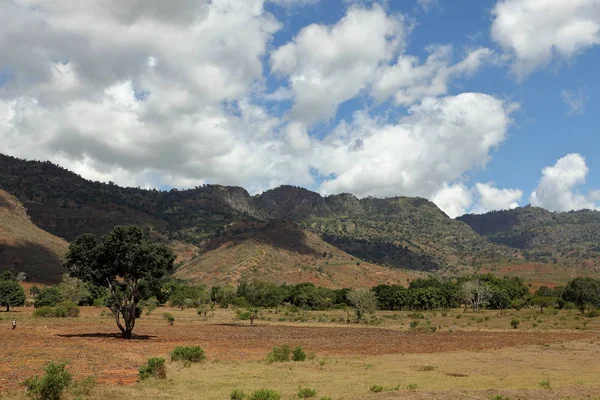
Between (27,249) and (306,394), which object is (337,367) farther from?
(27,249)

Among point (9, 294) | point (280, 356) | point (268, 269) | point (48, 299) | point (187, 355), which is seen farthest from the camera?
point (268, 269)

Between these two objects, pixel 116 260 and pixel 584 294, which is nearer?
pixel 116 260

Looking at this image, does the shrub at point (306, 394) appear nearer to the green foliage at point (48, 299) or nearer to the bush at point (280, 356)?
the bush at point (280, 356)

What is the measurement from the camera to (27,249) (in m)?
143

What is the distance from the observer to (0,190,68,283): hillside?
135 meters

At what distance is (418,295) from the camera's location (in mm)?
118250

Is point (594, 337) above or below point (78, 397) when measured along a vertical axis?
below

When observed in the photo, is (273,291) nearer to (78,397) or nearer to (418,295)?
(418,295)

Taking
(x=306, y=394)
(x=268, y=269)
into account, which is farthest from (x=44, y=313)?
(x=268, y=269)

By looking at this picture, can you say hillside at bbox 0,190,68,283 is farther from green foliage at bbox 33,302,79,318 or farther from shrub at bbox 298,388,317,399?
shrub at bbox 298,388,317,399

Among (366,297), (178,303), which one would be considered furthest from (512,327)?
(178,303)

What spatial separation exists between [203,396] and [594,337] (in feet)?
159

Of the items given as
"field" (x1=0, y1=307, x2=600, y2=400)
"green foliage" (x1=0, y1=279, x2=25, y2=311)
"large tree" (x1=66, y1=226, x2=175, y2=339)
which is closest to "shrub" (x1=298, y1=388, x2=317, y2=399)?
"field" (x1=0, y1=307, x2=600, y2=400)

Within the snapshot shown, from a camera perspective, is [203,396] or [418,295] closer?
[203,396]
